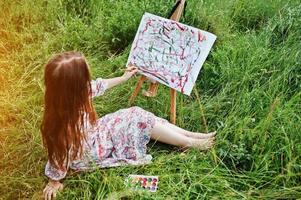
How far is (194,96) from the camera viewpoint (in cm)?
382

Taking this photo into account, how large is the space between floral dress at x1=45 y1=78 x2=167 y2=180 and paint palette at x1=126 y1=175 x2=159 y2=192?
0.14 meters

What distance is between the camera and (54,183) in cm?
303

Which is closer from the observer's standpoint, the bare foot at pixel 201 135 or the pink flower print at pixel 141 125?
the pink flower print at pixel 141 125

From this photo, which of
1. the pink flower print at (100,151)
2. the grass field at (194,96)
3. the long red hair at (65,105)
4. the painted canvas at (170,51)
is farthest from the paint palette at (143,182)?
the painted canvas at (170,51)

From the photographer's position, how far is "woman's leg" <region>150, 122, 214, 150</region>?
10.8ft

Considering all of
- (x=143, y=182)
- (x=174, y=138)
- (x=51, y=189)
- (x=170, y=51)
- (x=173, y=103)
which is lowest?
(x=51, y=189)

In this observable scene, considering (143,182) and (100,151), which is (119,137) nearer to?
(100,151)

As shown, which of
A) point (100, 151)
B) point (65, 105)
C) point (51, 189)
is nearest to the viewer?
point (65, 105)

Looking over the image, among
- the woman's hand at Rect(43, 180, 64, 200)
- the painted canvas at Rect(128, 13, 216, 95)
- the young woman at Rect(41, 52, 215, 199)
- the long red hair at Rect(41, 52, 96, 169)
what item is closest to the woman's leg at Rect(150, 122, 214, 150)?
the young woman at Rect(41, 52, 215, 199)

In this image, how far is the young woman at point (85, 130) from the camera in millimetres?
2820

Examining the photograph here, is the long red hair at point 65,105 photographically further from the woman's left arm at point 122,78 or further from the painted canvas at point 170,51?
the painted canvas at point 170,51

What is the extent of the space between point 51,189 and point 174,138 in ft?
2.61

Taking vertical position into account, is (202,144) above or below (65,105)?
below

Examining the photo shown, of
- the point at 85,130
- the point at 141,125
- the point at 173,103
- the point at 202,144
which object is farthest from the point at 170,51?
the point at 85,130
